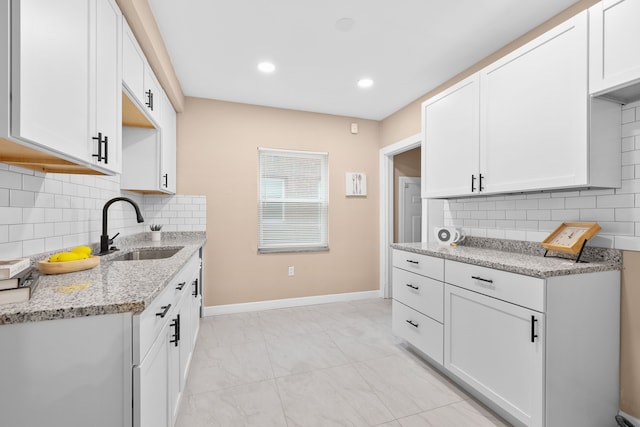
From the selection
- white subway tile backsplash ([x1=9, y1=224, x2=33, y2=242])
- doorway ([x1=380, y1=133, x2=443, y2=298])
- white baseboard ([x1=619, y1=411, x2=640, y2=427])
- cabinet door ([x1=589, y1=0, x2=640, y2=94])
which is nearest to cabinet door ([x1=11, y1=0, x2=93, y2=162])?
white subway tile backsplash ([x1=9, y1=224, x2=33, y2=242])

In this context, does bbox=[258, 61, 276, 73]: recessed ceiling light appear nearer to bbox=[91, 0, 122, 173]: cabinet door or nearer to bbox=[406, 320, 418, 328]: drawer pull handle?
bbox=[91, 0, 122, 173]: cabinet door

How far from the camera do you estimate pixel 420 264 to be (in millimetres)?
2322

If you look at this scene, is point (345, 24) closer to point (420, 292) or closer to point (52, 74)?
point (52, 74)

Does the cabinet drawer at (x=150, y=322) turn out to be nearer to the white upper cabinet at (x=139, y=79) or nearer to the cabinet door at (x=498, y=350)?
the white upper cabinet at (x=139, y=79)

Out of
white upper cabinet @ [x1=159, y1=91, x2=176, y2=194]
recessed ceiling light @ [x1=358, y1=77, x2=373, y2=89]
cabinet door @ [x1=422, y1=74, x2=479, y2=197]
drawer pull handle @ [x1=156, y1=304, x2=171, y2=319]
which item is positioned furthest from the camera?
recessed ceiling light @ [x1=358, y1=77, x2=373, y2=89]

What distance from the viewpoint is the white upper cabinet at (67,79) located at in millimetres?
875

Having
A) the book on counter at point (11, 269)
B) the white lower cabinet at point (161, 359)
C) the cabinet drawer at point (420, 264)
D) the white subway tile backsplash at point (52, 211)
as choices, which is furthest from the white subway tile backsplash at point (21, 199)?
the cabinet drawer at point (420, 264)

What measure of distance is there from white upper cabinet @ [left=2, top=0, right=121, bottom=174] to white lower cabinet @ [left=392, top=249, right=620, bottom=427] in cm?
216

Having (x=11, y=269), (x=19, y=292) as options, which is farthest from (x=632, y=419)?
→ (x=11, y=269)

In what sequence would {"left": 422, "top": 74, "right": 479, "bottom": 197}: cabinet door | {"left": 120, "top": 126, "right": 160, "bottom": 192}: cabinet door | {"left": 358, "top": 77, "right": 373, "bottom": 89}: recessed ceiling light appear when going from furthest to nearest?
1. {"left": 358, "top": 77, "right": 373, "bottom": 89}: recessed ceiling light
2. {"left": 120, "top": 126, "right": 160, "bottom": 192}: cabinet door
3. {"left": 422, "top": 74, "right": 479, "bottom": 197}: cabinet door

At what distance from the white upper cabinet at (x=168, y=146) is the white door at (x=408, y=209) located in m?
3.03

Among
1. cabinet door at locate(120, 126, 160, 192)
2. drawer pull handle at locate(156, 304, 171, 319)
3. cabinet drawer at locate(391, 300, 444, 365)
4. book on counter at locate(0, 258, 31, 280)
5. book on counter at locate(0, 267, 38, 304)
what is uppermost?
cabinet door at locate(120, 126, 160, 192)

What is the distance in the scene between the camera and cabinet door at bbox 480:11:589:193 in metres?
1.60

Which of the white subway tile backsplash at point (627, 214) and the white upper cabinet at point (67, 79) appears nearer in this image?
the white upper cabinet at point (67, 79)
